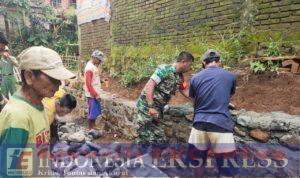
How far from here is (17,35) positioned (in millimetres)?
20406

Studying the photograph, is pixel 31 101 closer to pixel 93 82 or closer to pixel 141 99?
pixel 141 99

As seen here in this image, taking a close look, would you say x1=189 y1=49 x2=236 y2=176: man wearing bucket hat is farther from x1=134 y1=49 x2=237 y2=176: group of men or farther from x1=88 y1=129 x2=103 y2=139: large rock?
x1=88 y1=129 x2=103 y2=139: large rock

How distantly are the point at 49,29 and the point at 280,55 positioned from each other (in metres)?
19.2

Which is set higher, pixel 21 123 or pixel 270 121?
pixel 21 123

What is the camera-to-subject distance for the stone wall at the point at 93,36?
10.4 metres

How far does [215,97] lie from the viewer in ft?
11.2

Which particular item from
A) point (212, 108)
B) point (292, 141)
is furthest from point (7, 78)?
point (292, 141)

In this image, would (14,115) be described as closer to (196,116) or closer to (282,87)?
(196,116)

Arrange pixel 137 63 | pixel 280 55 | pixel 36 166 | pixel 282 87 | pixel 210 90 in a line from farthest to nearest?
pixel 137 63 < pixel 280 55 < pixel 282 87 < pixel 210 90 < pixel 36 166

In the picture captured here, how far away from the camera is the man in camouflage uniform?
4145 mm

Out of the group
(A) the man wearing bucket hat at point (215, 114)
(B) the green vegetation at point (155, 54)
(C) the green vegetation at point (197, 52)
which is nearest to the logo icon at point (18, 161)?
(A) the man wearing bucket hat at point (215, 114)

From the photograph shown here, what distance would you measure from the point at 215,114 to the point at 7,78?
4666 millimetres

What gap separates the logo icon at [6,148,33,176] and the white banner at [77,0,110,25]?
348 inches

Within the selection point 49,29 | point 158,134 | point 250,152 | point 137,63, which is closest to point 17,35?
point 49,29
